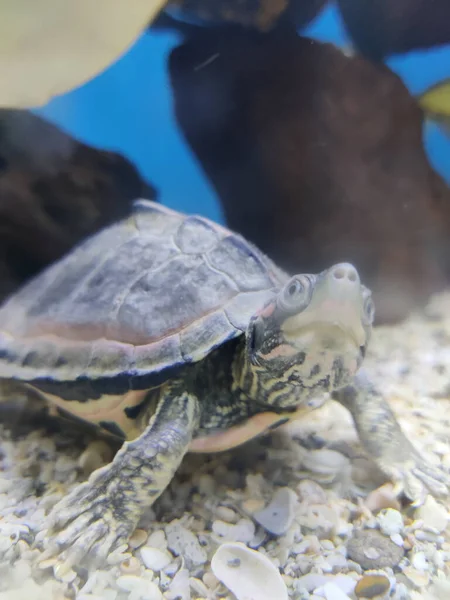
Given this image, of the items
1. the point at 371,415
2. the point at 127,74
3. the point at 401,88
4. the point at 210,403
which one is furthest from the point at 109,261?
the point at 401,88

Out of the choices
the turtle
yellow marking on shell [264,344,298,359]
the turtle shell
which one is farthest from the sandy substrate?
yellow marking on shell [264,344,298,359]

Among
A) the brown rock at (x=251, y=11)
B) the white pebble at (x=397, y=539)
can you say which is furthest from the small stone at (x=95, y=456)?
the brown rock at (x=251, y=11)

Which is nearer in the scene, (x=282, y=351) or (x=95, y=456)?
(x=282, y=351)

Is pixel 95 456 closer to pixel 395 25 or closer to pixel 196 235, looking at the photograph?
pixel 196 235

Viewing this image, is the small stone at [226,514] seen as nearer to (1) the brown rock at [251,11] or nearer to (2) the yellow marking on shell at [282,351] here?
A: (2) the yellow marking on shell at [282,351]

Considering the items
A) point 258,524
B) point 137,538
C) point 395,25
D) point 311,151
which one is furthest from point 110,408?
point 395,25

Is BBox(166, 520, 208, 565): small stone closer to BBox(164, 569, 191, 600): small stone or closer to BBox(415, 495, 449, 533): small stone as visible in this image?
BBox(164, 569, 191, 600): small stone
